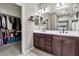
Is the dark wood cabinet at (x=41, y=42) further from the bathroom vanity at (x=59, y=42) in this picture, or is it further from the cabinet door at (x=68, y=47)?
the cabinet door at (x=68, y=47)

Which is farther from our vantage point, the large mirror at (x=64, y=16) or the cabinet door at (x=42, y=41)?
the cabinet door at (x=42, y=41)

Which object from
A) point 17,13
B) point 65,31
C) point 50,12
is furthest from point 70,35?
point 17,13

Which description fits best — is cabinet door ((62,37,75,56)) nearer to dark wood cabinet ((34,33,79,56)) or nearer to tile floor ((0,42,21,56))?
dark wood cabinet ((34,33,79,56))

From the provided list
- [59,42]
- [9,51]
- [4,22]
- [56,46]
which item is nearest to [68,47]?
[59,42]

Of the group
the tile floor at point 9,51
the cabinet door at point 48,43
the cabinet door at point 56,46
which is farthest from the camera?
the cabinet door at point 48,43

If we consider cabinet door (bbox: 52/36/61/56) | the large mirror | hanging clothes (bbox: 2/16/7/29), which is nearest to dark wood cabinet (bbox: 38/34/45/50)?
cabinet door (bbox: 52/36/61/56)

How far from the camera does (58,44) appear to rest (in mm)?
2262

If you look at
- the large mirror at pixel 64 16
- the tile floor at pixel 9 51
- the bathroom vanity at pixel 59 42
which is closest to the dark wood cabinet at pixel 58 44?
the bathroom vanity at pixel 59 42

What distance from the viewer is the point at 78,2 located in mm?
1786

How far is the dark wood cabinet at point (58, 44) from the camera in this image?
193 centimetres

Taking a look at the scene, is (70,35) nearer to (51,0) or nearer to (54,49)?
(54,49)

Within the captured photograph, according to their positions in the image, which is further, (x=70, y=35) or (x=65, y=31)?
(x=65, y=31)

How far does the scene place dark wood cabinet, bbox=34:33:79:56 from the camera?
193cm

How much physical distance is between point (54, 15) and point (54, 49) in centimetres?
100
